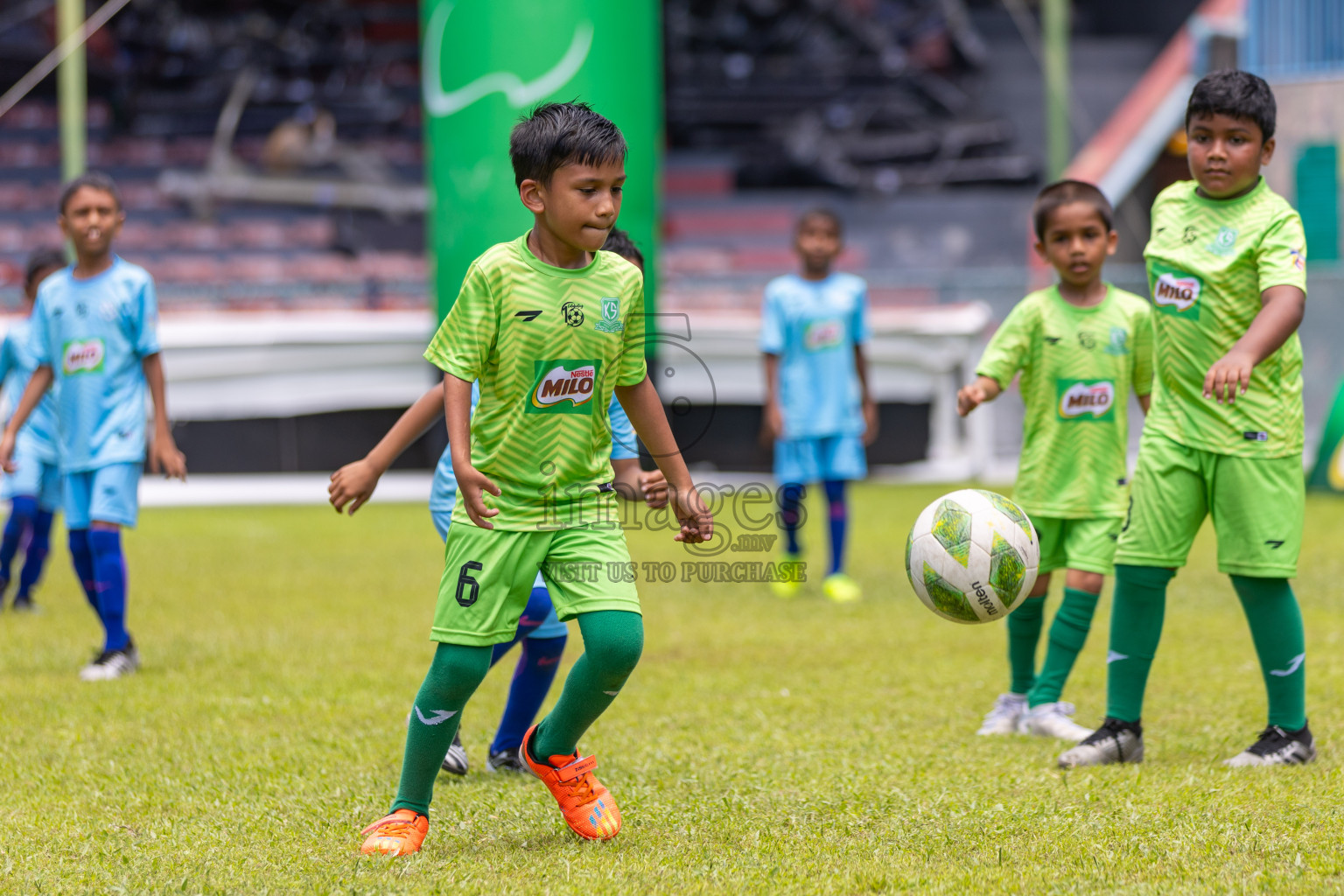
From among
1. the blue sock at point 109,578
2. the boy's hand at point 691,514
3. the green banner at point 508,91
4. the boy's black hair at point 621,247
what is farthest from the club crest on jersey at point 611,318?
the green banner at point 508,91

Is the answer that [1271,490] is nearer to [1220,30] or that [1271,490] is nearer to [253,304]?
[253,304]

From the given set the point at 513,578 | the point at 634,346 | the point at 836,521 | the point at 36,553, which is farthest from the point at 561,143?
the point at 36,553

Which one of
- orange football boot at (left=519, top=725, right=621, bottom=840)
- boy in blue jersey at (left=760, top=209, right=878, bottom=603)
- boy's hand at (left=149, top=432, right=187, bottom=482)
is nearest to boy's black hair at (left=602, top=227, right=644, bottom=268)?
orange football boot at (left=519, top=725, right=621, bottom=840)

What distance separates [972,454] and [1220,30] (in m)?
7.77

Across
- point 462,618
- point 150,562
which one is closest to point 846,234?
point 150,562

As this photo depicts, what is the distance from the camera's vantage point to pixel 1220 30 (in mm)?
18141

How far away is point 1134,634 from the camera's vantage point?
4289 millimetres

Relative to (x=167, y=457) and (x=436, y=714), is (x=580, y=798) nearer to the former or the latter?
(x=436, y=714)

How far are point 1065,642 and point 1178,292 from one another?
1.22m

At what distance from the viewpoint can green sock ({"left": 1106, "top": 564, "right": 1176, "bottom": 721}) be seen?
4.26m

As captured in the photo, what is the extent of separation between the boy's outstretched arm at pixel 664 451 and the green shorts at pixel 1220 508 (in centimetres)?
138

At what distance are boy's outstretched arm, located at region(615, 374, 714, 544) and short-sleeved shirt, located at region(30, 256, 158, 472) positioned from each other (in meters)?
2.86

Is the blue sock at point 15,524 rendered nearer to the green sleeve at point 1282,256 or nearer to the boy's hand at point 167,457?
the boy's hand at point 167,457

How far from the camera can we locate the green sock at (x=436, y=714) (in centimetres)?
339
